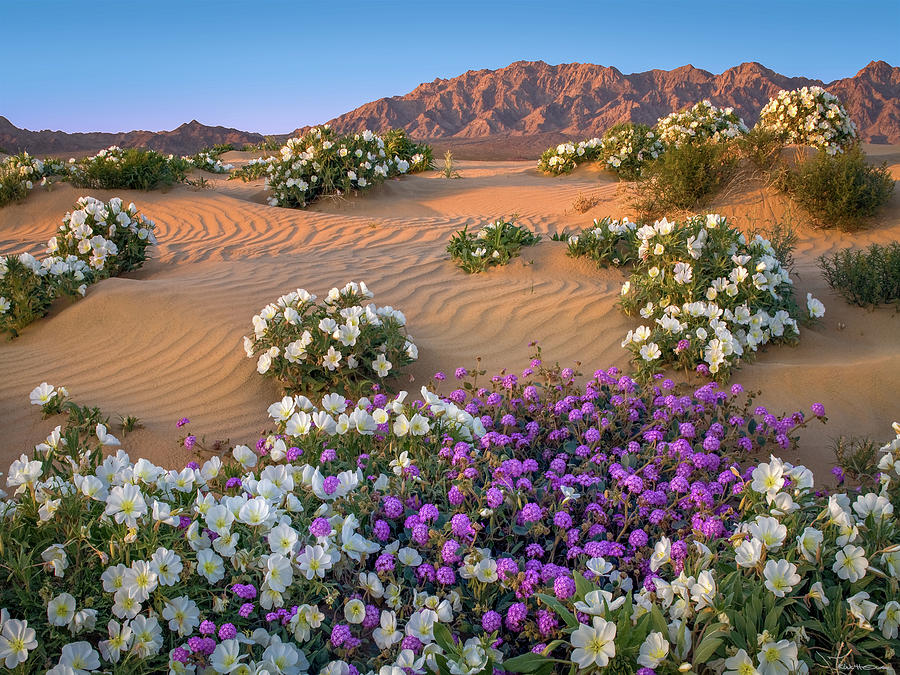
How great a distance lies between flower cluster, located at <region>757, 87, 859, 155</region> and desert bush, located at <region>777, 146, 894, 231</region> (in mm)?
4217

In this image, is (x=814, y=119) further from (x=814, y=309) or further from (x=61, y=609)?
(x=61, y=609)

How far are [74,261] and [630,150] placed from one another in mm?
10829

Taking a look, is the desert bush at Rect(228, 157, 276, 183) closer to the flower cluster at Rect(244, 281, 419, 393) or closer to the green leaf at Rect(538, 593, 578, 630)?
the flower cluster at Rect(244, 281, 419, 393)

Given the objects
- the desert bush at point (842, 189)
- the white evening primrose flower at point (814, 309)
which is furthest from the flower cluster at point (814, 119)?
the white evening primrose flower at point (814, 309)

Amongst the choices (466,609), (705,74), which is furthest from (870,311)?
(705,74)

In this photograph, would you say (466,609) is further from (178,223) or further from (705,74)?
(705,74)

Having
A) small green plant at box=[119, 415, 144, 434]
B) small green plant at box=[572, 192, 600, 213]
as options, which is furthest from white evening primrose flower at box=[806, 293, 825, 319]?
small green plant at box=[119, 415, 144, 434]

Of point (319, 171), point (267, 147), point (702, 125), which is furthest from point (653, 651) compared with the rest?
→ point (267, 147)

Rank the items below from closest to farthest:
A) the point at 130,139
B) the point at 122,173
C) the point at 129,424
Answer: the point at 129,424 → the point at 122,173 → the point at 130,139

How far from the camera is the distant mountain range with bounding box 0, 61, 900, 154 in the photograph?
34.1m

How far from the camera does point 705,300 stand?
17.3 ft

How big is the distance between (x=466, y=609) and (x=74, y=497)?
1.49 m

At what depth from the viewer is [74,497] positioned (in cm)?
234

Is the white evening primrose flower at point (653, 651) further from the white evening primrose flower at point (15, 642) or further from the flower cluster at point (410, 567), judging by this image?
the white evening primrose flower at point (15, 642)
